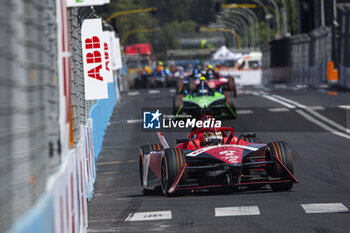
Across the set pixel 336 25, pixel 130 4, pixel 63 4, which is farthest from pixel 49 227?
pixel 130 4

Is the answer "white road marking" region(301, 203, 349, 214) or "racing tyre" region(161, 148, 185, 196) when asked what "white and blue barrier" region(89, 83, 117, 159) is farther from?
"white road marking" region(301, 203, 349, 214)

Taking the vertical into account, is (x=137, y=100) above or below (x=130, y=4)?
below

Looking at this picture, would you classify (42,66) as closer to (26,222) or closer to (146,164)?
(26,222)

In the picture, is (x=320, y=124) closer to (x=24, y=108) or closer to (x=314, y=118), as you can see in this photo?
(x=314, y=118)

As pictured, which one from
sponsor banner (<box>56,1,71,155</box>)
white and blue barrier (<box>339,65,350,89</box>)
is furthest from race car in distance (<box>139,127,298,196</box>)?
white and blue barrier (<box>339,65,350,89</box>)

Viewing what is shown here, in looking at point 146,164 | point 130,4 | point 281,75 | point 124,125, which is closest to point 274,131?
point 124,125

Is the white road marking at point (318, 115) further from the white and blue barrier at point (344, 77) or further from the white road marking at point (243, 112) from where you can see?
the white and blue barrier at point (344, 77)

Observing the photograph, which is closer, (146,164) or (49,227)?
(49,227)

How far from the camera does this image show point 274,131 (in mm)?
23203

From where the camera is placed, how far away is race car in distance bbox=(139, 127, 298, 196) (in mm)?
11016

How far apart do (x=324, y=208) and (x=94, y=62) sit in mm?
5458

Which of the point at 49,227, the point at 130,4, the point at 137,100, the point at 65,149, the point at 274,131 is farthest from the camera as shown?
the point at 130,4

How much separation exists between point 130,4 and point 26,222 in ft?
642

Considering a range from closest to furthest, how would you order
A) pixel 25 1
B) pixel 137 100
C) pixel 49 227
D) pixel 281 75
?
1. pixel 25 1
2. pixel 49 227
3. pixel 137 100
4. pixel 281 75
